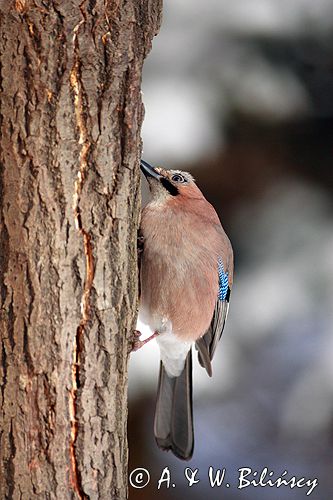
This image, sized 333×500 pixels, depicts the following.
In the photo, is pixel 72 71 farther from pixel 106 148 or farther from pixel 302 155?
pixel 302 155

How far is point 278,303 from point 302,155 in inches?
22.0

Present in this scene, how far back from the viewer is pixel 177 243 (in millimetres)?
1938

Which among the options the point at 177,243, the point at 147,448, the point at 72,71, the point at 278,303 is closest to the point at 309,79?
the point at 278,303

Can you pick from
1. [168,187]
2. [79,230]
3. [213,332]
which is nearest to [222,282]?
[213,332]

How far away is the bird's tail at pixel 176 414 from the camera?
7.02 feet

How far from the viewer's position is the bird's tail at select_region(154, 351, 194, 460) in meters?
2.14

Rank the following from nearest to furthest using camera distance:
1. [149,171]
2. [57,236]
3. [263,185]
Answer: [57,236] < [149,171] < [263,185]

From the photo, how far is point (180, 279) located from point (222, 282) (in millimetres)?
208

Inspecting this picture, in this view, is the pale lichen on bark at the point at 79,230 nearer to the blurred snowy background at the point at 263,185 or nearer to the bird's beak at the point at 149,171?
the bird's beak at the point at 149,171

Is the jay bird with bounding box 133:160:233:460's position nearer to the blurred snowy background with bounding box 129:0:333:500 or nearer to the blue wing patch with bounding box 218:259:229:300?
the blue wing patch with bounding box 218:259:229:300

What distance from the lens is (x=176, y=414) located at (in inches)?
85.8

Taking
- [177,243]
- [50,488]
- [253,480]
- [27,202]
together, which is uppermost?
[27,202]

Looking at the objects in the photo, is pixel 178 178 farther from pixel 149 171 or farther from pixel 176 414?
pixel 176 414

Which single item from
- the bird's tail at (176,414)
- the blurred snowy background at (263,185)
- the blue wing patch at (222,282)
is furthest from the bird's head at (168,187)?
the blurred snowy background at (263,185)
